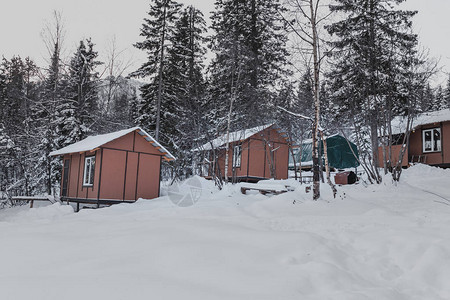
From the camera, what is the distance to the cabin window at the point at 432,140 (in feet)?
56.4

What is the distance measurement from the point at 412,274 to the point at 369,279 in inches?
19.8

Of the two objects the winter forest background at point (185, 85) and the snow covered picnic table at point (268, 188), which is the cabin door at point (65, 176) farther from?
the snow covered picnic table at point (268, 188)

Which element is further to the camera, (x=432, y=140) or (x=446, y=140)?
(x=432, y=140)

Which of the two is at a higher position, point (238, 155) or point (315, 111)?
point (315, 111)

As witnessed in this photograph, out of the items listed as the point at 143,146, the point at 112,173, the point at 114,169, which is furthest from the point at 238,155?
the point at 112,173

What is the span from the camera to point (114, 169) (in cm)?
1385

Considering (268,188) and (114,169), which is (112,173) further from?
(268,188)

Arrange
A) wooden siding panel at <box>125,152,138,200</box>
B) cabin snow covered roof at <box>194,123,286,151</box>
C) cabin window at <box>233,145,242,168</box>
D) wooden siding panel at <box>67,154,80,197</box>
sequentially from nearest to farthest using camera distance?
1. wooden siding panel at <box>125,152,138,200</box>
2. wooden siding panel at <box>67,154,80,197</box>
3. cabin snow covered roof at <box>194,123,286,151</box>
4. cabin window at <box>233,145,242,168</box>

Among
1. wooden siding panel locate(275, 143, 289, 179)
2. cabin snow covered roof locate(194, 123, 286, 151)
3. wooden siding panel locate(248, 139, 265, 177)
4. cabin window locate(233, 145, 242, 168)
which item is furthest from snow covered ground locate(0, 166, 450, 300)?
wooden siding panel locate(275, 143, 289, 179)

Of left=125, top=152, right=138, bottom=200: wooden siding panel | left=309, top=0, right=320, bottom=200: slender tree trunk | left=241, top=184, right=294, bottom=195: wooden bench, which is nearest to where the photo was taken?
left=309, top=0, right=320, bottom=200: slender tree trunk

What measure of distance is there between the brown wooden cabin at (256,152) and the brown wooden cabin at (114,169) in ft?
10.2

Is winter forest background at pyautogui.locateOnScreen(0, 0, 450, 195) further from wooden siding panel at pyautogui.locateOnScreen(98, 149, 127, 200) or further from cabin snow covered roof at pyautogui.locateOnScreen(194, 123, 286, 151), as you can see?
wooden siding panel at pyautogui.locateOnScreen(98, 149, 127, 200)

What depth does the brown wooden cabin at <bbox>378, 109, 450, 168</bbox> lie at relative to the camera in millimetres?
16672

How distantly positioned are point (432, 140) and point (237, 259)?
58.4ft
